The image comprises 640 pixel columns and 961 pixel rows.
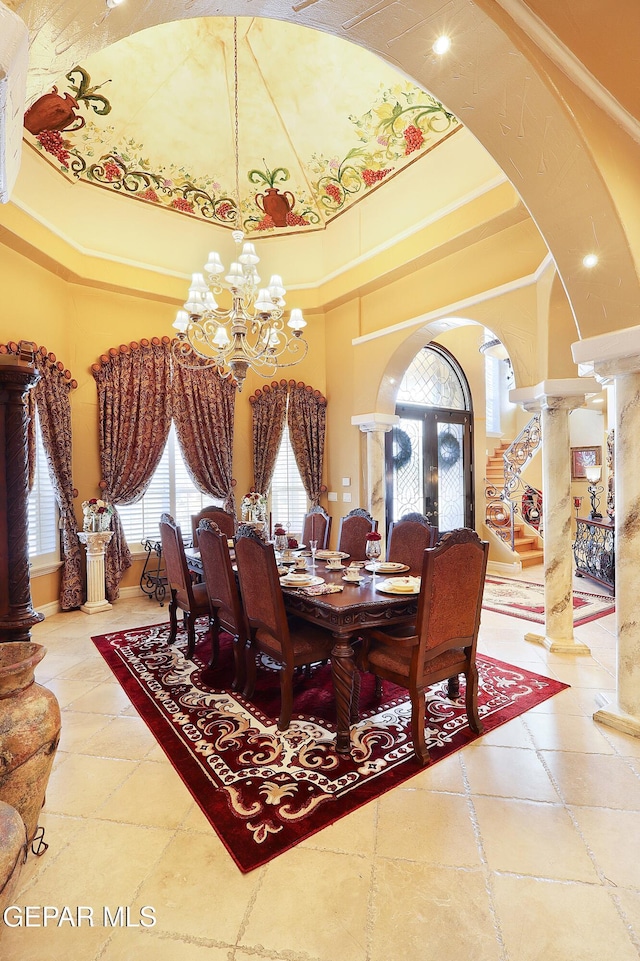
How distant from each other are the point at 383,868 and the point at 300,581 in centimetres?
148

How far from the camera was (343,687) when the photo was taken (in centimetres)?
238

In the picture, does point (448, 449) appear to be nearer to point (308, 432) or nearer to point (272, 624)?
point (308, 432)

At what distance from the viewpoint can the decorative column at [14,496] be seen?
2.21m

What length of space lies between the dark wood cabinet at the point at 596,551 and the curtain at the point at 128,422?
571 cm

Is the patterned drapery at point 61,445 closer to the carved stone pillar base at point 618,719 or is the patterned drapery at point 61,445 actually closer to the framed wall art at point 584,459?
the carved stone pillar base at point 618,719

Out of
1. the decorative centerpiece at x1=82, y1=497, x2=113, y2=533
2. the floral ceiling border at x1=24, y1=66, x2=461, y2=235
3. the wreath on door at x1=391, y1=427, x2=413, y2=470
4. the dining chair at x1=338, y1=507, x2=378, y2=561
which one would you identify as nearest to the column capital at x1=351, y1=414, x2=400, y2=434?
the wreath on door at x1=391, y1=427, x2=413, y2=470

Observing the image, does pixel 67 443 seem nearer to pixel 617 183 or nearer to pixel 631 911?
pixel 617 183

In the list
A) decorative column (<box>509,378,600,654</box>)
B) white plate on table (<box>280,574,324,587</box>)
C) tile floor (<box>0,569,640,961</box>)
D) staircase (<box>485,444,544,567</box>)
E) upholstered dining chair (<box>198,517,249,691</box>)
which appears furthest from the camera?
staircase (<box>485,444,544,567</box>)

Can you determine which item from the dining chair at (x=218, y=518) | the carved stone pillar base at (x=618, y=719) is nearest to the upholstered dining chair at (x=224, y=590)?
the dining chair at (x=218, y=518)

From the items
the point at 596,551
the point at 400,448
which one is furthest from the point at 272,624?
the point at 596,551

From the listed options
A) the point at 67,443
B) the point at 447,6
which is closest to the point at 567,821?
the point at 447,6

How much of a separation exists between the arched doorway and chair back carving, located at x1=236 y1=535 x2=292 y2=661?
430 centimetres

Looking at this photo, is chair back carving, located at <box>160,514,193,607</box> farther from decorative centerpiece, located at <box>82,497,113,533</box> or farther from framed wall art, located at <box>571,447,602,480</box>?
framed wall art, located at <box>571,447,602,480</box>

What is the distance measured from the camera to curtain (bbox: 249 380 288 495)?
6.25 metres
